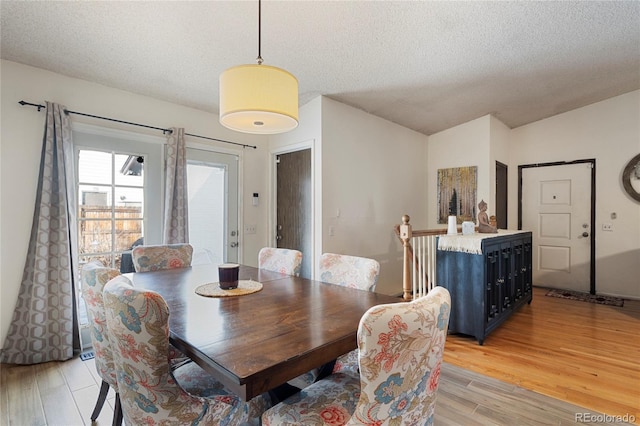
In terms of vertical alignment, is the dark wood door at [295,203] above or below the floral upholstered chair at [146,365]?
above

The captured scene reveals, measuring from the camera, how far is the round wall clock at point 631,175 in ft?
14.2

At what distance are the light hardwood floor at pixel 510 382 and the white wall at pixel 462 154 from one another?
212 centimetres

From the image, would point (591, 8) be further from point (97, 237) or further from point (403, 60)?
point (97, 237)

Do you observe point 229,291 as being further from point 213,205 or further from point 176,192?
point 213,205

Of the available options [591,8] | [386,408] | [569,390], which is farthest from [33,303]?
[591,8]

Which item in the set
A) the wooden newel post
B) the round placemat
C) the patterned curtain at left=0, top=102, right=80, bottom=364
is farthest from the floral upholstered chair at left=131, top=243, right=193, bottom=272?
the wooden newel post

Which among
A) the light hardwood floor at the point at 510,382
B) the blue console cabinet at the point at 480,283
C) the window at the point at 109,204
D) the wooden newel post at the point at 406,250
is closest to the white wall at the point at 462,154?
the blue console cabinet at the point at 480,283

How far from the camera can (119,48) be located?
2.38 metres

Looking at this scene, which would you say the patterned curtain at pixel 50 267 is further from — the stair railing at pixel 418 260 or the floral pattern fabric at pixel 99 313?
the stair railing at pixel 418 260

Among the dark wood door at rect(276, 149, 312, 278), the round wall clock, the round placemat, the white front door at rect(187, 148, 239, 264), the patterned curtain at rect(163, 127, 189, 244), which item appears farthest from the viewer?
the round wall clock

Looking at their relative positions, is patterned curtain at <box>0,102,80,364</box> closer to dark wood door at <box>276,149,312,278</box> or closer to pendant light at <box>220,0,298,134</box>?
pendant light at <box>220,0,298,134</box>

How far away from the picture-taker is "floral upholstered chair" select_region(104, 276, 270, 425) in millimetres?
1030

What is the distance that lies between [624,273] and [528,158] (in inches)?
83.7

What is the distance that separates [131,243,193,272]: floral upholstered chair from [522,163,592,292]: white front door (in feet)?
17.5
